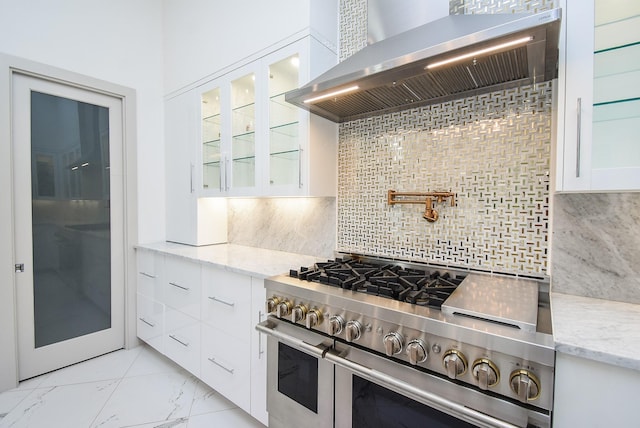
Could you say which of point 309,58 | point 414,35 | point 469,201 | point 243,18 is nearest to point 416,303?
point 469,201

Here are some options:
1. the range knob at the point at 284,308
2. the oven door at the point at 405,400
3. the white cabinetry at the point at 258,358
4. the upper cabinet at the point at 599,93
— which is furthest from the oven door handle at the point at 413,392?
the upper cabinet at the point at 599,93

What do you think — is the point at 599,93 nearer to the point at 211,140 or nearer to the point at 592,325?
the point at 592,325

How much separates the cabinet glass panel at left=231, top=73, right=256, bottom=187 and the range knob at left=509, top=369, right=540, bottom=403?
5.73 feet

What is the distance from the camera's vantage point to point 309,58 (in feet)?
5.73

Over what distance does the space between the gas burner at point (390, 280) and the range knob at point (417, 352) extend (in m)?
0.16

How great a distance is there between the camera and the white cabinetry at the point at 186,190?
2.58 meters

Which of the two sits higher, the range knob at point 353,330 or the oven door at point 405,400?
the range knob at point 353,330

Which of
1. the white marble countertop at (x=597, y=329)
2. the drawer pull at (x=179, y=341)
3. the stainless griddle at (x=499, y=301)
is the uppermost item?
the stainless griddle at (x=499, y=301)

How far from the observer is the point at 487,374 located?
2.87 feet

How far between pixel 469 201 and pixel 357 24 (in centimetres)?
134

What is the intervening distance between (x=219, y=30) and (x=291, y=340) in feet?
7.55

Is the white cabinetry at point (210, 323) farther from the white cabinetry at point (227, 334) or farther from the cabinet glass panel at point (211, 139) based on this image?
the cabinet glass panel at point (211, 139)

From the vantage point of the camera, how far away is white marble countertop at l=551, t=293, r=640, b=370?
0.77 metres

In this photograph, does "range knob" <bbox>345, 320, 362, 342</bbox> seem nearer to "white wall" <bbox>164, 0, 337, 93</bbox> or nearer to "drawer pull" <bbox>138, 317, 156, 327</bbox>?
"white wall" <bbox>164, 0, 337, 93</bbox>
